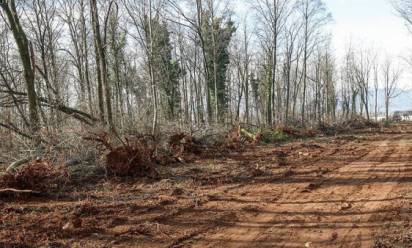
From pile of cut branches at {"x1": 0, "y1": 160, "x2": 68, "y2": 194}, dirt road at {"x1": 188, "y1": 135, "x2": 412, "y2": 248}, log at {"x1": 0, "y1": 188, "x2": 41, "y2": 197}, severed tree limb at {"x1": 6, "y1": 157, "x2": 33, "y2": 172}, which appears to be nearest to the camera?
dirt road at {"x1": 188, "y1": 135, "x2": 412, "y2": 248}

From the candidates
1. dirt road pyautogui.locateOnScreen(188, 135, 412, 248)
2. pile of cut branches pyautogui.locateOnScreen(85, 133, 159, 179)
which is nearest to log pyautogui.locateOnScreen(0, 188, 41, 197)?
pile of cut branches pyautogui.locateOnScreen(85, 133, 159, 179)

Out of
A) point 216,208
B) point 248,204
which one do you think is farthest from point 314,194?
point 216,208

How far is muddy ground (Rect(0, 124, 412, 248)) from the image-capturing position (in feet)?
19.6

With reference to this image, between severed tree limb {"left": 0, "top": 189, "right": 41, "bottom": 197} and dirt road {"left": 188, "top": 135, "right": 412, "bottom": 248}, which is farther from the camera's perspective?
severed tree limb {"left": 0, "top": 189, "right": 41, "bottom": 197}

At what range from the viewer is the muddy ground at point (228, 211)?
5.98 metres

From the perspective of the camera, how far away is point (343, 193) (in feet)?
29.2

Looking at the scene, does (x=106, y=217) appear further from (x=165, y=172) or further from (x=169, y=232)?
(x=165, y=172)

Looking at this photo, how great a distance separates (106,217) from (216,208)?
201cm

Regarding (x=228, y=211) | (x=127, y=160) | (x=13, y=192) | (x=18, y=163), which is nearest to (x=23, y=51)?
(x=18, y=163)

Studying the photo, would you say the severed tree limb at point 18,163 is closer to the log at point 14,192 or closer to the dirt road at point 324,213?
the log at point 14,192

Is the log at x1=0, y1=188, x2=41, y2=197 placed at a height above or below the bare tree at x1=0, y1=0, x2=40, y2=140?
below

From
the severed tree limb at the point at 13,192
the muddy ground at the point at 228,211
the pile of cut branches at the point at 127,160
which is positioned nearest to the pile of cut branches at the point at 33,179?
the severed tree limb at the point at 13,192

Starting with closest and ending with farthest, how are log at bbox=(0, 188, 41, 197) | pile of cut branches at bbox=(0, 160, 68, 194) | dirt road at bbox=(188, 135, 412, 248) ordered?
dirt road at bbox=(188, 135, 412, 248)
log at bbox=(0, 188, 41, 197)
pile of cut branches at bbox=(0, 160, 68, 194)

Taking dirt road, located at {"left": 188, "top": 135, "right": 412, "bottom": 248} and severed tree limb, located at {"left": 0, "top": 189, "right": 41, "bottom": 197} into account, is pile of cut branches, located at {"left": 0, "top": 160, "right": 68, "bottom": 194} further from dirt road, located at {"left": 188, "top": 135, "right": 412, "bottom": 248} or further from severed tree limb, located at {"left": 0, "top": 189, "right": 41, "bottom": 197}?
dirt road, located at {"left": 188, "top": 135, "right": 412, "bottom": 248}
